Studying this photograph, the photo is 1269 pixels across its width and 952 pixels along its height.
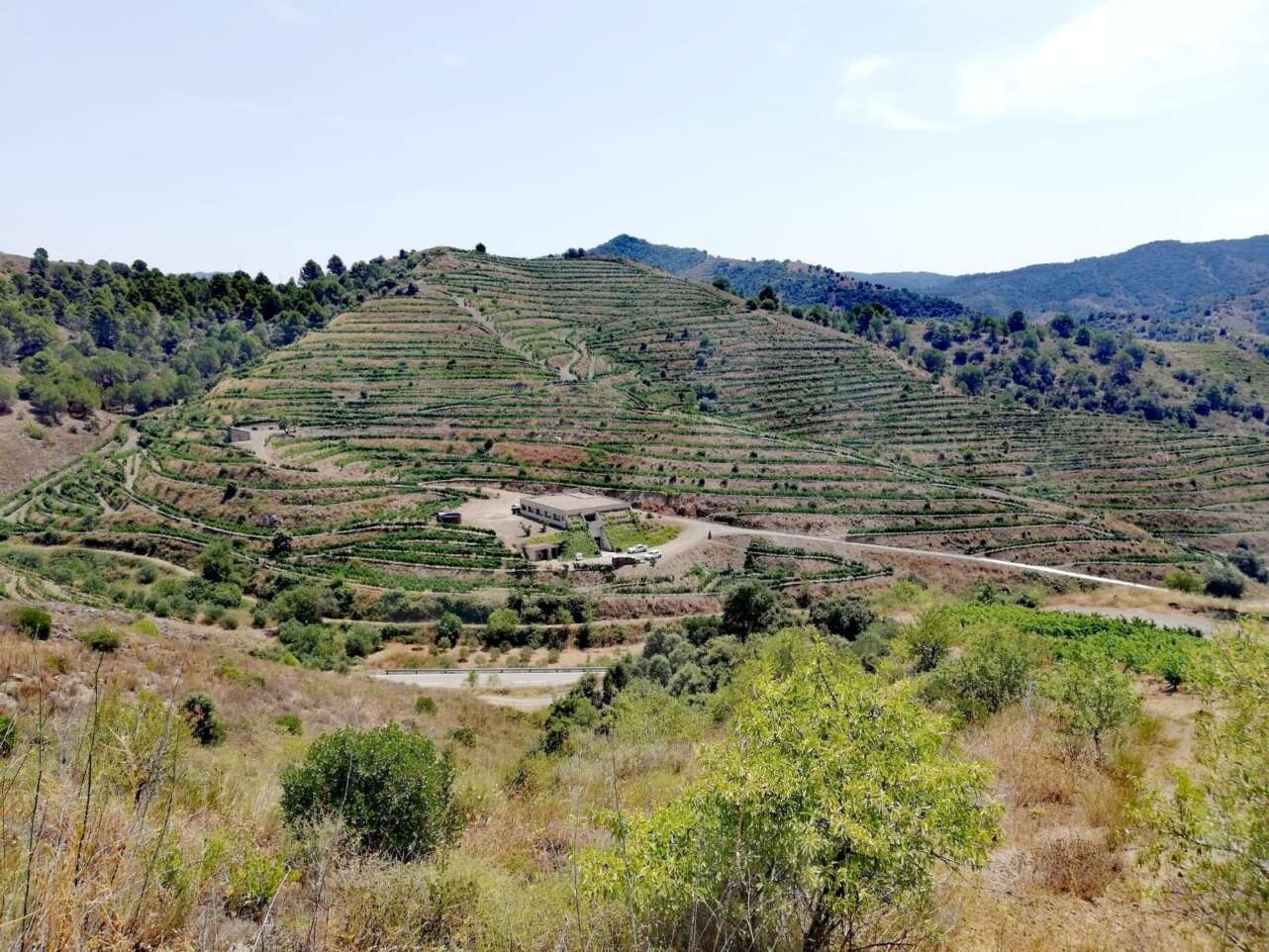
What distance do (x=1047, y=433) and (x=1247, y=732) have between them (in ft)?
282

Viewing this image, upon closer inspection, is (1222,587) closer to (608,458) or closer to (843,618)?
(843,618)

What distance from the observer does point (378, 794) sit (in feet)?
29.3

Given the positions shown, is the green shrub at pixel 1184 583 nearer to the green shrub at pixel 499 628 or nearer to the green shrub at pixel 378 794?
the green shrub at pixel 499 628

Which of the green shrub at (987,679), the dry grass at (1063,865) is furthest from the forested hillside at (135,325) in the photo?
the dry grass at (1063,865)

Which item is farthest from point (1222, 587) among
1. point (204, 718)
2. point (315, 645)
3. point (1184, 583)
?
point (204, 718)

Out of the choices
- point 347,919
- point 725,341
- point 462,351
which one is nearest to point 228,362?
point 462,351

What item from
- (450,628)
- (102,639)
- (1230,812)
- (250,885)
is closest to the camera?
(1230,812)

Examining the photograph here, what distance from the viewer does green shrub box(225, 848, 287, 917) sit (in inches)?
231

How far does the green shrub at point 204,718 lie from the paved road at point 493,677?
18858mm

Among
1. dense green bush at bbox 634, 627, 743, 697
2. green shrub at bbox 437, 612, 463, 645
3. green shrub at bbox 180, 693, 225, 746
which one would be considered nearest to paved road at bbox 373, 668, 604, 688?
green shrub at bbox 437, 612, 463, 645

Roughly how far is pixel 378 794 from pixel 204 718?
8741mm

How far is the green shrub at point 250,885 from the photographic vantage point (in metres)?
5.87

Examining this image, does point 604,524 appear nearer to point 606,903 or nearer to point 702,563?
point 702,563

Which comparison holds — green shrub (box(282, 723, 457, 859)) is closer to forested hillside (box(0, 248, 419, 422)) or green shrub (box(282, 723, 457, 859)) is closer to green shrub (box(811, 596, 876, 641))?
green shrub (box(811, 596, 876, 641))
